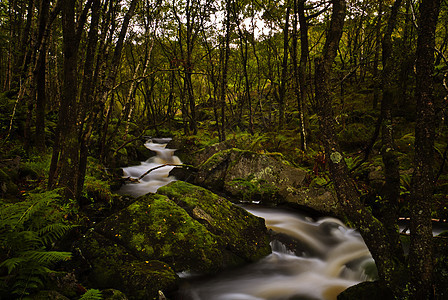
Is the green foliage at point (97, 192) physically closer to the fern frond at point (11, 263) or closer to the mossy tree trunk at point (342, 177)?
the fern frond at point (11, 263)

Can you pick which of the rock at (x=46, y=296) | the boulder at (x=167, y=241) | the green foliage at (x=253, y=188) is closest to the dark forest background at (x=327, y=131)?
the rock at (x=46, y=296)

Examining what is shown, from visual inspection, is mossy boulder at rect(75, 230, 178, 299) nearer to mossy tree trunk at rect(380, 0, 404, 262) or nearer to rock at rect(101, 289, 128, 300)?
rock at rect(101, 289, 128, 300)

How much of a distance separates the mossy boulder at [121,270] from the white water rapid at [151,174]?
4618 mm

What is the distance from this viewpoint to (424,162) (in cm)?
258

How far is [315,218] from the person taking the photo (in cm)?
705

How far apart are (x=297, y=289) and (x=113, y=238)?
352 centimetres

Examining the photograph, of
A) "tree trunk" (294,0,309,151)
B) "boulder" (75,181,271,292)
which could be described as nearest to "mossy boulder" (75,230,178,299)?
"boulder" (75,181,271,292)

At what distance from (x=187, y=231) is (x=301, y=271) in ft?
8.67

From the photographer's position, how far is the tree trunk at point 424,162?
8.32 feet

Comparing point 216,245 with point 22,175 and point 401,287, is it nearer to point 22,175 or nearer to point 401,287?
point 401,287

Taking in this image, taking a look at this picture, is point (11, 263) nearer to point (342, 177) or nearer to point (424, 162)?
point (342, 177)

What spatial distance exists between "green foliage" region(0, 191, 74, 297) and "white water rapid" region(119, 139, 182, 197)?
563cm

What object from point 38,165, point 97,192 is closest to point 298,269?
point 97,192

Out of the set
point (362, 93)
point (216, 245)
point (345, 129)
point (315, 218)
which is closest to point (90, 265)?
point (216, 245)
